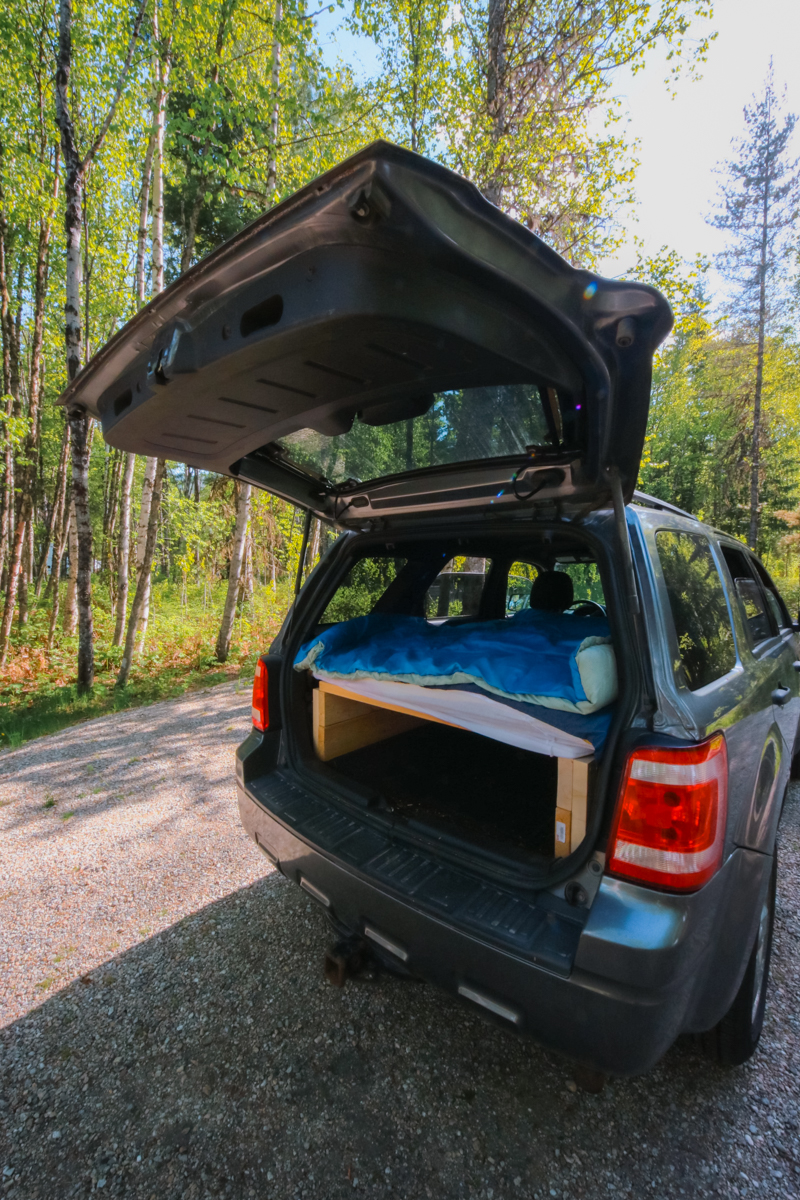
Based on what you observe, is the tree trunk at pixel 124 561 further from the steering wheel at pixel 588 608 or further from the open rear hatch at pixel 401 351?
the steering wheel at pixel 588 608

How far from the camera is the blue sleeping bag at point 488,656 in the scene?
1.51 meters

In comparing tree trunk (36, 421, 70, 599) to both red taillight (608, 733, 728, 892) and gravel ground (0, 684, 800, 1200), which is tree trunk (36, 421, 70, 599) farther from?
red taillight (608, 733, 728, 892)

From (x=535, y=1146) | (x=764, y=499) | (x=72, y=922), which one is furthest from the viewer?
(x=764, y=499)

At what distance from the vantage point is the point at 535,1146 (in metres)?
1.36

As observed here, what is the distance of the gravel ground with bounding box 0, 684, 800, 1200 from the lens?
131 cm

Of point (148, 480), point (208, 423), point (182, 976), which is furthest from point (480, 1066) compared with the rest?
point (148, 480)

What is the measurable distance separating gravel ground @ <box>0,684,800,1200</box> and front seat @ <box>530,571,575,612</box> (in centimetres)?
180

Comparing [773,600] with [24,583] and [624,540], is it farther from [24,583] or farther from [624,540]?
[24,583]

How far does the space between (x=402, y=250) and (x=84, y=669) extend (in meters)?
6.72

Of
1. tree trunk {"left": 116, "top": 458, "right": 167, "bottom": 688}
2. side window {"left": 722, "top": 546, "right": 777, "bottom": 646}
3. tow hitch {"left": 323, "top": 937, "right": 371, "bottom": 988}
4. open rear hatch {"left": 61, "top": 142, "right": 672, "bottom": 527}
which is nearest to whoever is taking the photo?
open rear hatch {"left": 61, "top": 142, "right": 672, "bottom": 527}

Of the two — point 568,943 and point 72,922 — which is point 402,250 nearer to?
point 568,943

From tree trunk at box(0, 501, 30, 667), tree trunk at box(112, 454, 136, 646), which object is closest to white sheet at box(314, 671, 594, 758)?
tree trunk at box(112, 454, 136, 646)

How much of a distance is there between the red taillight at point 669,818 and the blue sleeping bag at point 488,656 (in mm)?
288

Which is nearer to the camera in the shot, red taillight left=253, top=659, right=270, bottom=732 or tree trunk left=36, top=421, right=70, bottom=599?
red taillight left=253, top=659, right=270, bottom=732
